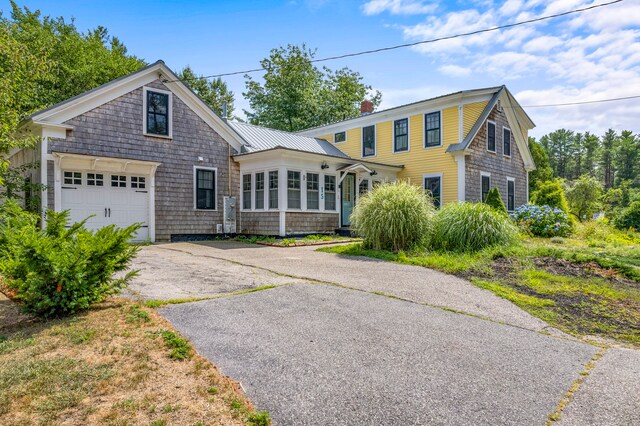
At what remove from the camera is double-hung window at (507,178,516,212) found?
18.7 meters

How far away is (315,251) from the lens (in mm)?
10438

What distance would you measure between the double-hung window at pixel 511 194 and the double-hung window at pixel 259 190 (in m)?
12.3

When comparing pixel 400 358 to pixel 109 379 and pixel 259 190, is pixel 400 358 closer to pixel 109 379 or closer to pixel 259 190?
pixel 109 379

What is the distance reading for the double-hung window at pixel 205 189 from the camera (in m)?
13.5

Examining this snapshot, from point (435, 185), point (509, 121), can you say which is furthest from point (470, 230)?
point (509, 121)

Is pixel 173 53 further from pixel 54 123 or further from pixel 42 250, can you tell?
pixel 42 250

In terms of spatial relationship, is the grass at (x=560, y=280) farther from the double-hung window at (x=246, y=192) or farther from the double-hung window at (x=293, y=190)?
the double-hung window at (x=246, y=192)

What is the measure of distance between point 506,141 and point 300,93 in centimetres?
1671

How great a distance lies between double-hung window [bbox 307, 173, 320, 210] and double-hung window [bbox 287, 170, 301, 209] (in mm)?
487

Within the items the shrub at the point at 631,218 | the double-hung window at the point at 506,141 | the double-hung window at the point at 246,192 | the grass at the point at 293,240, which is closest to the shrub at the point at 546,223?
the double-hung window at the point at 506,141

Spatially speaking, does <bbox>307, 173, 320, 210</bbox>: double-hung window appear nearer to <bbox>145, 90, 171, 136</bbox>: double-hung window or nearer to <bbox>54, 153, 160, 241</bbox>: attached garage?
<bbox>145, 90, 171, 136</bbox>: double-hung window

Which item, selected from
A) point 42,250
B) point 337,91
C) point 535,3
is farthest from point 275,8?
point 337,91

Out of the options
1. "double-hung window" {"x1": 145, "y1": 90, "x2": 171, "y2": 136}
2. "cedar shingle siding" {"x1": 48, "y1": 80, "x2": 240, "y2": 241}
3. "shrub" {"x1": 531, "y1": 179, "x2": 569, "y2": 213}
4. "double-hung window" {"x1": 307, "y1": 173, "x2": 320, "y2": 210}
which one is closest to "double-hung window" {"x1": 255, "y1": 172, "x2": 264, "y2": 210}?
"cedar shingle siding" {"x1": 48, "y1": 80, "x2": 240, "y2": 241}

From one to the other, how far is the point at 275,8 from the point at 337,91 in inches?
909
